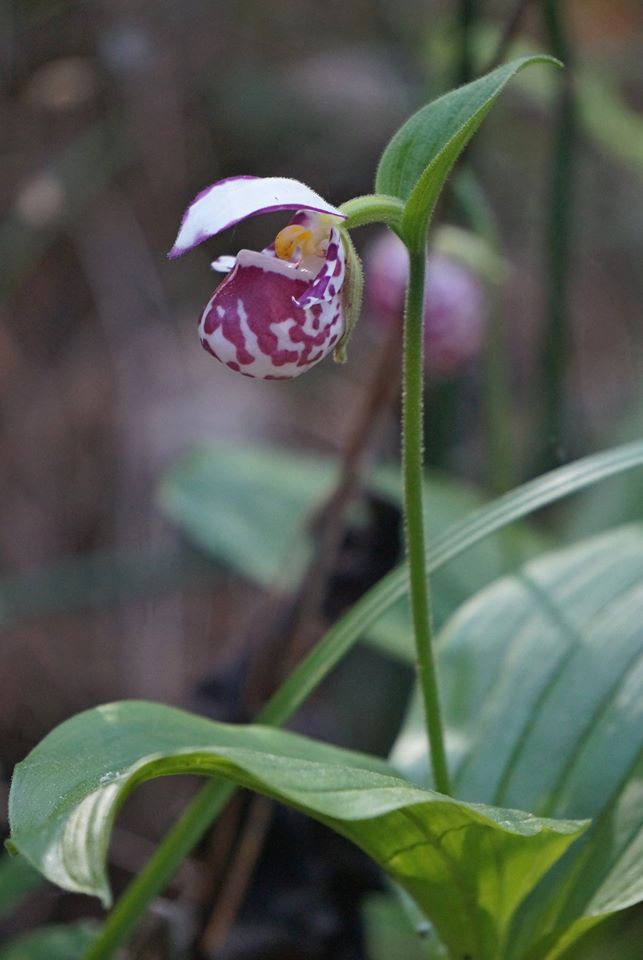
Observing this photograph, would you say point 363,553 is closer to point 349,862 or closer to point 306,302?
point 349,862

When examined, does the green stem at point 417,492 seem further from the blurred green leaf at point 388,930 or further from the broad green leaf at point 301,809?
the blurred green leaf at point 388,930

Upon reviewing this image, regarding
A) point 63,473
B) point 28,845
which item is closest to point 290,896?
point 28,845

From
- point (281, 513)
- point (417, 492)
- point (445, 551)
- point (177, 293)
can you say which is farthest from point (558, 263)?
point (177, 293)

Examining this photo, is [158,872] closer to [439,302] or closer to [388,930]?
[388,930]

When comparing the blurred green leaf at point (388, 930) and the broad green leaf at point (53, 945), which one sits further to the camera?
the blurred green leaf at point (388, 930)

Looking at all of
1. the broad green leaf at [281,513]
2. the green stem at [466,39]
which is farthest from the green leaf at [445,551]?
the green stem at [466,39]
